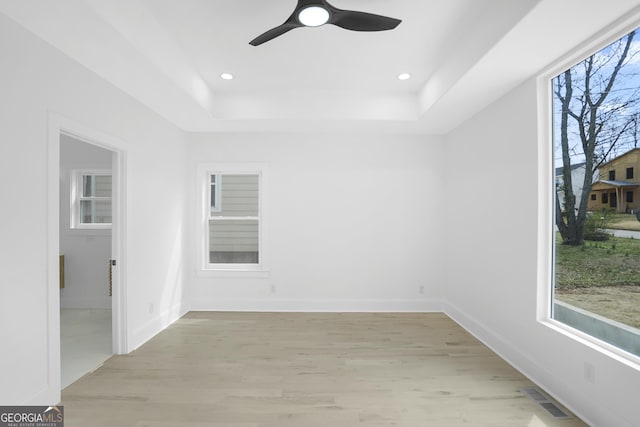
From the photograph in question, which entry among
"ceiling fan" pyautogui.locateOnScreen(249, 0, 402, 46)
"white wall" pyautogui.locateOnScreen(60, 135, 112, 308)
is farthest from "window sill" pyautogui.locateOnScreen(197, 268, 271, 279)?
"ceiling fan" pyautogui.locateOnScreen(249, 0, 402, 46)

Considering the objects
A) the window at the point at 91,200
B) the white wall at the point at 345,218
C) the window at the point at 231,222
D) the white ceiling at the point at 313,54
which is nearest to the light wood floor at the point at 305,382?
the white wall at the point at 345,218

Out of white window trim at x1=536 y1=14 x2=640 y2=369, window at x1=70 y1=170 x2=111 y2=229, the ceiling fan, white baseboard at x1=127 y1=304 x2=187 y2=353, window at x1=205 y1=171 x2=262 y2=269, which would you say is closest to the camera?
the ceiling fan

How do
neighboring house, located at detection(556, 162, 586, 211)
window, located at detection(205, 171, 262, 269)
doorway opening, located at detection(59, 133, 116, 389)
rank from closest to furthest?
neighboring house, located at detection(556, 162, 586, 211)
doorway opening, located at detection(59, 133, 116, 389)
window, located at detection(205, 171, 262, 269)

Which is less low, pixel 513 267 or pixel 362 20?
pixel 362 20

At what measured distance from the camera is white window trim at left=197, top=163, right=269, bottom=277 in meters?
4.64

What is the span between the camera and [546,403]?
2.35 meters

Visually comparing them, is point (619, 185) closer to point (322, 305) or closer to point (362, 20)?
point (362, 20)

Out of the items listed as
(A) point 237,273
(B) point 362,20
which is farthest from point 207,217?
(B) point 362,20

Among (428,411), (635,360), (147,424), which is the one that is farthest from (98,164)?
(635,360)

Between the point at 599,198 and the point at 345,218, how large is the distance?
284cm

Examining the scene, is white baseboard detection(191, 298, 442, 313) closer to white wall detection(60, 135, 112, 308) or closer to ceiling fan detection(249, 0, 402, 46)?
white wall detection(60, 135, 112, 308)

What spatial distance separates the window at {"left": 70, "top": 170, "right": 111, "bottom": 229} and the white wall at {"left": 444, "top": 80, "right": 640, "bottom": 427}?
4.84 meters

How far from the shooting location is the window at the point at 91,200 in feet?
15.4

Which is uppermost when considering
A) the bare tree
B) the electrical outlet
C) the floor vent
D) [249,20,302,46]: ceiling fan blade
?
[249,20,302,46]: ceiling fan blade
